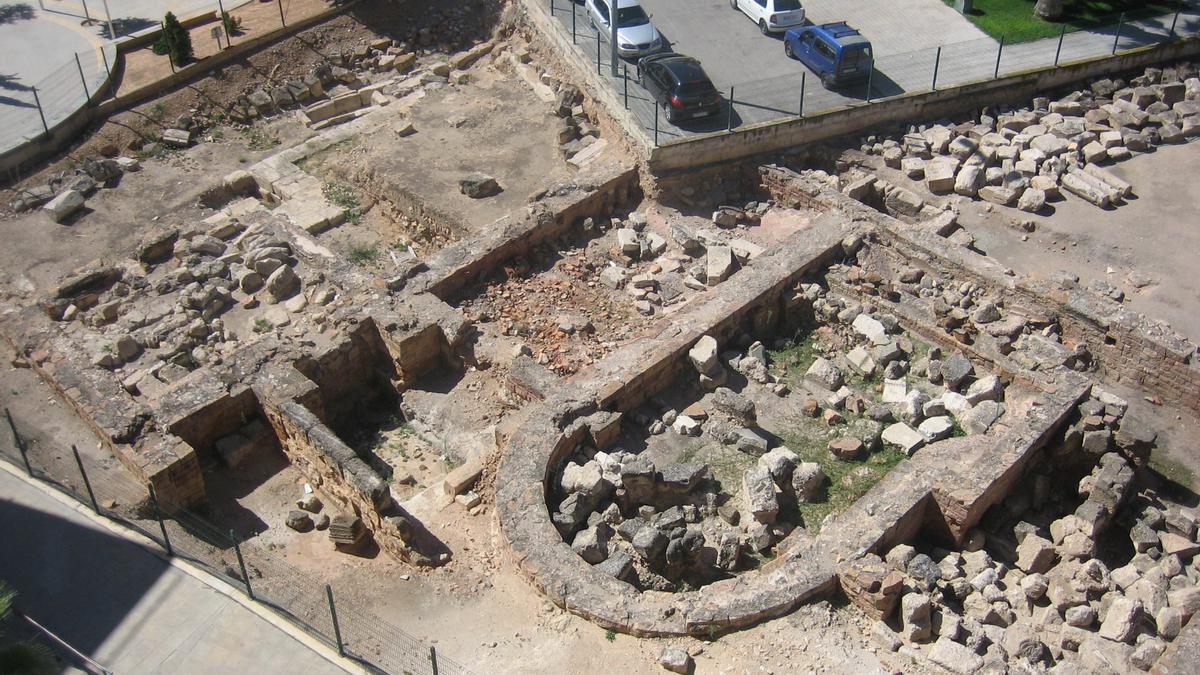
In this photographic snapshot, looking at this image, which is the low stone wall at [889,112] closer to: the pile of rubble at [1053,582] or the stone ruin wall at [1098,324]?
the stone ruin wall at [1098,324]

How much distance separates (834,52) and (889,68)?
183 centimetres

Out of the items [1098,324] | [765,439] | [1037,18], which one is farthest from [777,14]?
[765,439]

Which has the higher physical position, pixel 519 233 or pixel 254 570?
pixel 519 233

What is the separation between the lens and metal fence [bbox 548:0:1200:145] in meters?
23.2

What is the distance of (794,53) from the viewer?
25281mm

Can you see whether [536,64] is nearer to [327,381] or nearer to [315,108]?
[315,108]

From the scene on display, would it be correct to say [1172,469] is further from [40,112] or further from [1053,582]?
[40,112]

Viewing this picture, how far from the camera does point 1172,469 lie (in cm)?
1653

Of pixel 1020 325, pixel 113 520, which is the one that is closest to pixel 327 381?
pixel 113 520

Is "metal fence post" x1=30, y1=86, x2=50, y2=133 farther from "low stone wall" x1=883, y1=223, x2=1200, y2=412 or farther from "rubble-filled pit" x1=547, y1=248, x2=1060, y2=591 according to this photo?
"low stone wall" x1=883, y1=223, x2=1200, y2=412

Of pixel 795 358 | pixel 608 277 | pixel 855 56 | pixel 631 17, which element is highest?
pixel 631 17

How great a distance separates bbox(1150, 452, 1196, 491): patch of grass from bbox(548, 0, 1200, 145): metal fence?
9909mm

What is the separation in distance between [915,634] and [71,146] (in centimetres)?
2093

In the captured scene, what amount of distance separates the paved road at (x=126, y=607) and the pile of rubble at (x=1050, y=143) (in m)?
13.9
